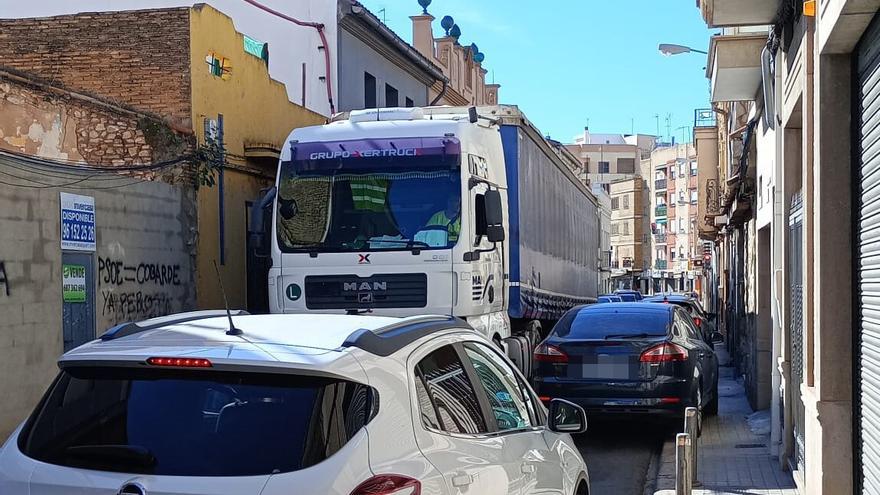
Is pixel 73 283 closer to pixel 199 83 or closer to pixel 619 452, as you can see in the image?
pixel 199 83

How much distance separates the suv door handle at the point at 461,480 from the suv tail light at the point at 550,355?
6.74 meters

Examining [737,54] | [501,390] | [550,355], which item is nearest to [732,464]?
[550,355]

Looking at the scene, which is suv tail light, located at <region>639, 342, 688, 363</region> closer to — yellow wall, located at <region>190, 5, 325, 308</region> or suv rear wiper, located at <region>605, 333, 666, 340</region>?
suv rear wiper, located at <region>605, 333, 666, 340</region>

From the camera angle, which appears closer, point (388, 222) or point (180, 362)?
point (180, 362)

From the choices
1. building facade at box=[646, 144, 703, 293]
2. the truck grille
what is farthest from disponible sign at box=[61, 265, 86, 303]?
building facade at box=[646, 144, 703, 293]

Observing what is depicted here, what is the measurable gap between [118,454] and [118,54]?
39.6ft

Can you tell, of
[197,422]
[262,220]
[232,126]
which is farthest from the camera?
[232,126]

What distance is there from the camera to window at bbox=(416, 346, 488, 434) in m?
3.85

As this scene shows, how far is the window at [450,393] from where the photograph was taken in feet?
12.6

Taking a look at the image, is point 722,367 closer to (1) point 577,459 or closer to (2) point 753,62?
(2) point 753,62

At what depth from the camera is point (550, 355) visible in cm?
1052

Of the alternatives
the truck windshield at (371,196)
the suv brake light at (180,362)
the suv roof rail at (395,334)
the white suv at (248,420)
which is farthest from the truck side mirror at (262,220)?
the suv brake light at (180,362)

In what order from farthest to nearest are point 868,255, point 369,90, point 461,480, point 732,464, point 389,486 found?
point 369,90 → point 732,464 → point 868,255 → point 461,480 → point 389,486

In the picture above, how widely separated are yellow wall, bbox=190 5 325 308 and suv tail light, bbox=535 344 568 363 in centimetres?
559
